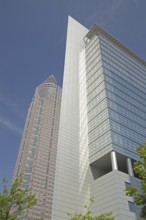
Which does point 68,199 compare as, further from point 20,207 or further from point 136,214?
point 20,207

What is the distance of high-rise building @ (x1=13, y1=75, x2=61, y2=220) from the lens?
120438mm

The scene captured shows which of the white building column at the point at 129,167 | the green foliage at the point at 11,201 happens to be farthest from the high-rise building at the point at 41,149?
the green foliage at the point at 11,201

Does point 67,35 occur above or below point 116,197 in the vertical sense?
above

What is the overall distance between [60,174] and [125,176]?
12240 millimetres

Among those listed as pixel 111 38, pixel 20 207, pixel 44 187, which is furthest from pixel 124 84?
pixel 44 187

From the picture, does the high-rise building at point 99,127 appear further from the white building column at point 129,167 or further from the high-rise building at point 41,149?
the high-rise building at point 41,149

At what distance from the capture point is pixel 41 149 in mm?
142500

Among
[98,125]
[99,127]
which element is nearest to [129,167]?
[99,127]

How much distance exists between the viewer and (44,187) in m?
126

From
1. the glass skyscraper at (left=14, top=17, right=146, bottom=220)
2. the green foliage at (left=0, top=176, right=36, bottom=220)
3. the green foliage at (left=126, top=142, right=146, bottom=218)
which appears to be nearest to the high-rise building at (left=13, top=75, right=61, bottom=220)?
the glass skyscraper at (left=14, top=17, right=146, bottom=220)

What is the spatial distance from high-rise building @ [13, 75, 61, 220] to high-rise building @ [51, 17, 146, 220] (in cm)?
7120

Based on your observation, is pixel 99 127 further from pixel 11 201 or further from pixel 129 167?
pixel 11 201

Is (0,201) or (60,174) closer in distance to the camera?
(0,201)

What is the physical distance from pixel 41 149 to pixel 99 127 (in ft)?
321
